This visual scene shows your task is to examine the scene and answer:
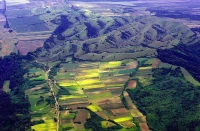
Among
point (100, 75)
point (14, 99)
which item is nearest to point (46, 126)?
point (14, 99)

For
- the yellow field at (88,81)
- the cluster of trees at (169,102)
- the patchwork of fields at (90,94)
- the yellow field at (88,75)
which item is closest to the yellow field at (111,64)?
the patchwork of fields at (90,94)

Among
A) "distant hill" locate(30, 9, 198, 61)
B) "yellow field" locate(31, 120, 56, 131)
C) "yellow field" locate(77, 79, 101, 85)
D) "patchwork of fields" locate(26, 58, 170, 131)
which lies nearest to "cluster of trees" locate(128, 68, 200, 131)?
"patchwork of fields" locate(26, 58, 170, 131)

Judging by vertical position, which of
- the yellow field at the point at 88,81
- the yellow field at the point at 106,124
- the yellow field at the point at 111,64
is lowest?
the yellow field at the point at 106,124

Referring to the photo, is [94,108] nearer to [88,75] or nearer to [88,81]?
[88,81]

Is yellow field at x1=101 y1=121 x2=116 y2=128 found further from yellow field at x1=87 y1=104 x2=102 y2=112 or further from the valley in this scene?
yellow field at x1=87 y1=104 x2=102 y2=112

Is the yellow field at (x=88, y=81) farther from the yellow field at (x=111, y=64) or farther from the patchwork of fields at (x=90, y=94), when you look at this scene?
the yellow field at (x=111, y=64)

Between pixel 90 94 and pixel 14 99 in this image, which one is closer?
pixel 14 99

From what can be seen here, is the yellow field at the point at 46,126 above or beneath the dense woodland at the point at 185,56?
→ beneath

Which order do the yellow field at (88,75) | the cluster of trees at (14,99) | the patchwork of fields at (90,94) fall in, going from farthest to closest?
1. the yellow field at (88,75)
2. the cluster of trees at (14,99)
3. the patchwork of fields at (90,94)

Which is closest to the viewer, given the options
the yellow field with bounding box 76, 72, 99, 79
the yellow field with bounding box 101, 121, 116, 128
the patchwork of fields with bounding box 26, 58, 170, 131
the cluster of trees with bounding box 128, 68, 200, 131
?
the yellow field with bounding box 101, 121, 116, 128
